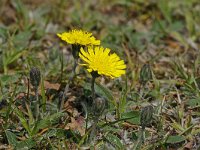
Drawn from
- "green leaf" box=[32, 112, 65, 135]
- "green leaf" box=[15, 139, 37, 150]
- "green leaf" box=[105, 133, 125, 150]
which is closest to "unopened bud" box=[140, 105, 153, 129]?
"green leaf" box=[105, 133, 125, 150]

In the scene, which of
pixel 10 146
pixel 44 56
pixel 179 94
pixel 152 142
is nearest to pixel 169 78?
pixel 179 94

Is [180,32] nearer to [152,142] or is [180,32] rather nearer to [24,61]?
[24,61]

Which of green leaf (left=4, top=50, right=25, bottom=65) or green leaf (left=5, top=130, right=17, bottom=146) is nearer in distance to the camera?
green leaf (left=5, top=130, right=17, bottom=146)

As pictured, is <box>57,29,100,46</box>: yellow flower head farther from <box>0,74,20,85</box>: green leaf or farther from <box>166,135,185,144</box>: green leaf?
<box>166,135,185,144</box>: green leaf

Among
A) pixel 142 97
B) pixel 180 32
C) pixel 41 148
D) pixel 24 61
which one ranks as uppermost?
pixel 180 32

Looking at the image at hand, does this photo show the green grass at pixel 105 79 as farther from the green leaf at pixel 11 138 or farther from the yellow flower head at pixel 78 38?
the yellow flower head at pixel 78 38

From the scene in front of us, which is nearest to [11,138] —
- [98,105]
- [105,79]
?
[98,105]

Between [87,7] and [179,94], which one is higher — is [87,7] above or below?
above
